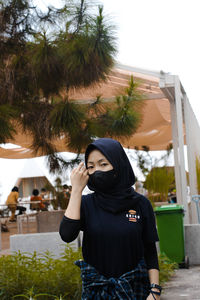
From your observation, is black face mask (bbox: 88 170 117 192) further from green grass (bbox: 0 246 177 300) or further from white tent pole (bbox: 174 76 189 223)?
white tent pole (bbox: 174 76 189 223)

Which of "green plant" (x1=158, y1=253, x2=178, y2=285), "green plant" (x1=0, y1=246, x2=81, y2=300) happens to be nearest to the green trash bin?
"green plant" (x1=158, y1=253, x2=178, y2=285)

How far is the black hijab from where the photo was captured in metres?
1.48

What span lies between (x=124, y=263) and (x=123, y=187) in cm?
→ 25

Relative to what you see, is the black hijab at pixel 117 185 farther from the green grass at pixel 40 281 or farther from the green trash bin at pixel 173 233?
the green trash bin at pixel 173 233

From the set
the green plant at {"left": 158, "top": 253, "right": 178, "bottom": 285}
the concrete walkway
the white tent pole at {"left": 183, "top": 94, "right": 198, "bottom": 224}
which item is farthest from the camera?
the white tent pole at {"left": 183, "top": 94, "right": 198, "bottom": 224}

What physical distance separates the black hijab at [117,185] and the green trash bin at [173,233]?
3275 millimetres

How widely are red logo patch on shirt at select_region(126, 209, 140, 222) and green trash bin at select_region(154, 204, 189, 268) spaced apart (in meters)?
3.29

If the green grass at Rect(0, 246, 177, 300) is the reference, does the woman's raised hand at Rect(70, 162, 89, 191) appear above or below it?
above

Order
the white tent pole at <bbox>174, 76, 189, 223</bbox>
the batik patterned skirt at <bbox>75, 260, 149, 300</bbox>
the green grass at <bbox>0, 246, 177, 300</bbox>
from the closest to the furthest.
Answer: the batik patterned skirt at <bbox>75, 260, 149, 300</bbox>, the green grass at <bbox>0, 246, 177, 300</bbox>, the white tent pole at <bbox>174, 76, 189, 223</bbox>

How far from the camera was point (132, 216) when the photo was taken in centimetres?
150

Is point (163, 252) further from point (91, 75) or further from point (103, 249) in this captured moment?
point (103, 249)

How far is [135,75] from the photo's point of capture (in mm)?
7020

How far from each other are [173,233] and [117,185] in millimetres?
3360

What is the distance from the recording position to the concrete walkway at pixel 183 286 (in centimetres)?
352
